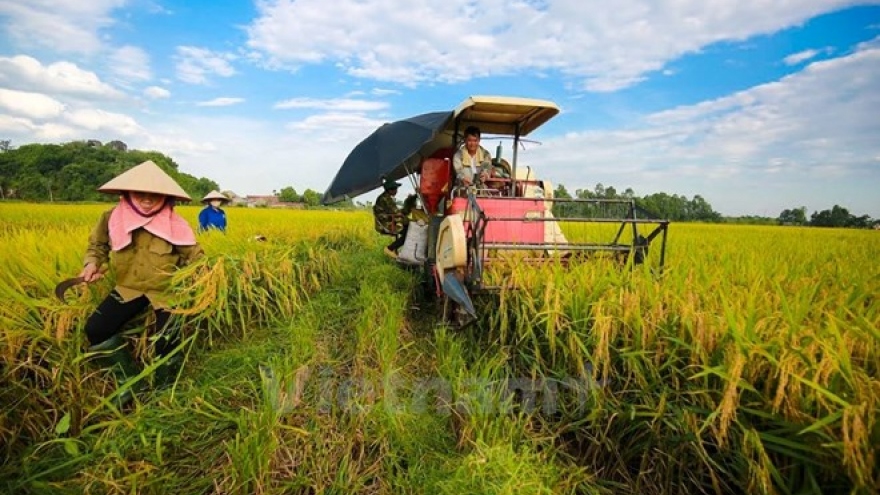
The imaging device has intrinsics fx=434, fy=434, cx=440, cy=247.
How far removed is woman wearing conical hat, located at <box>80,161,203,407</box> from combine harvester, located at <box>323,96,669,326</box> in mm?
2170

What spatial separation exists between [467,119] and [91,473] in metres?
4.95

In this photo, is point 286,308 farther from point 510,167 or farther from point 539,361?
point 510,167

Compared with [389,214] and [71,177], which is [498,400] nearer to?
[389,214]

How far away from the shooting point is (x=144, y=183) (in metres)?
3.06

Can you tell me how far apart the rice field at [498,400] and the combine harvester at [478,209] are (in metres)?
0.38

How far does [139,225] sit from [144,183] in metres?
0.30

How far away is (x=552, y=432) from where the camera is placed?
2605 mm

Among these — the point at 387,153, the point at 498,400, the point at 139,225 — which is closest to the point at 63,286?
the point at 139,225

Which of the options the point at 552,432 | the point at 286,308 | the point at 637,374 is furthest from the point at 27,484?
the point at 637,374

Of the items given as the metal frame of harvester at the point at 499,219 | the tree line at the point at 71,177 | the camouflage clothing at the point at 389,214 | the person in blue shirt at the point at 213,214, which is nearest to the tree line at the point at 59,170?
the tree line at the point at 71,177

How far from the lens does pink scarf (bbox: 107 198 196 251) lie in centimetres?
302

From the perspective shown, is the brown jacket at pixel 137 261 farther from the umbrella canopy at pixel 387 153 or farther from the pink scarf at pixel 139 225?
the umbrella canopy at pixel 387 153

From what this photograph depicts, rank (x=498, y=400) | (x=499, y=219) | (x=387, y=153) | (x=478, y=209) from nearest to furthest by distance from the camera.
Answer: (x=498, y=400), (x=499, y=219), (x=478, y=209), (x=387, y=153)

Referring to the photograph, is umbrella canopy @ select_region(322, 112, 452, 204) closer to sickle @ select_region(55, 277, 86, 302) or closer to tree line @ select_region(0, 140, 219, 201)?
sickle @ select_region(55, 277, 86, 302)
